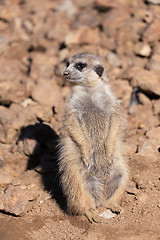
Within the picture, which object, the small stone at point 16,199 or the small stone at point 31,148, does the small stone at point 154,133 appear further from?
the small stone at point 16,199

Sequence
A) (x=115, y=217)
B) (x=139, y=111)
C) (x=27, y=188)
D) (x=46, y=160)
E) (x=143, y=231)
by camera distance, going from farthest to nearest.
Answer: (x=139, y=111) → (x=46, y=160) → (x=27, y=188) → (x=115, y=217) → (x=143, y=231)

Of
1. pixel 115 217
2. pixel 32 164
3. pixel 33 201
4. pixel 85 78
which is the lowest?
pixel 32 164

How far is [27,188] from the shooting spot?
11.6 ft

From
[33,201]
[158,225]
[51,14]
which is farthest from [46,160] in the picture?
[51,14]

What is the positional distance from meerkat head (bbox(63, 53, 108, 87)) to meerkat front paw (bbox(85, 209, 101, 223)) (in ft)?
3.70

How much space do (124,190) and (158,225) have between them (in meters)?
0.45

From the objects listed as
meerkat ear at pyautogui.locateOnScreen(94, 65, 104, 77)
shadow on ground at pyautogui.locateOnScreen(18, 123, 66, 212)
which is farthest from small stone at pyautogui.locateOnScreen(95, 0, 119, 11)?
meerkat ear at pyautogui.locateOnScreen(94, 65, 104, 77)

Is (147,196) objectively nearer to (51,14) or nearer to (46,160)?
(46,160)

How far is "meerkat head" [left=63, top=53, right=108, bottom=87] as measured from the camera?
3301 mm

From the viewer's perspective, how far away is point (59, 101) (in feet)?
15.9

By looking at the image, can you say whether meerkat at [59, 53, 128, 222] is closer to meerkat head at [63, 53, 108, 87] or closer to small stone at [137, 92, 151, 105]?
meerkat head at [63, 53, 108, 87]

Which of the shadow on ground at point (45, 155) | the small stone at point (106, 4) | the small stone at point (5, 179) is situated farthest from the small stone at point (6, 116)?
the small stone at point (106, 4)

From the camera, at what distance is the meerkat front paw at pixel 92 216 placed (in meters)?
3.00

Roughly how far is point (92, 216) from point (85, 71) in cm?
128
